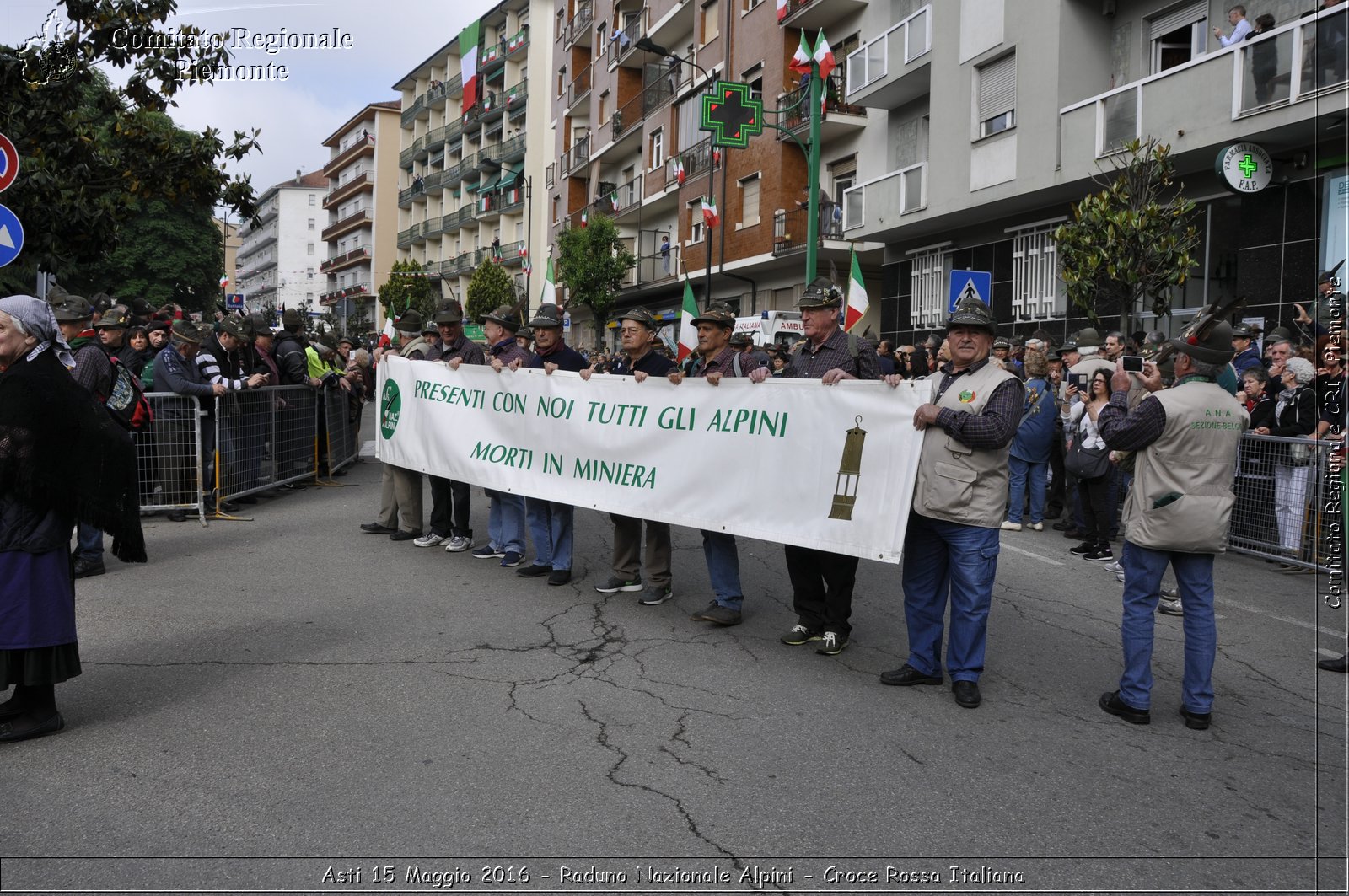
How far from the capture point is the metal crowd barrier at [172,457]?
32.3 feet

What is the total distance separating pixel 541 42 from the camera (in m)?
60.1

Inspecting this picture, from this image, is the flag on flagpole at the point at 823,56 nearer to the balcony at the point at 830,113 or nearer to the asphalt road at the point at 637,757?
the balcony at the point at 830,113

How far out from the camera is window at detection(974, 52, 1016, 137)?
19.8 meters

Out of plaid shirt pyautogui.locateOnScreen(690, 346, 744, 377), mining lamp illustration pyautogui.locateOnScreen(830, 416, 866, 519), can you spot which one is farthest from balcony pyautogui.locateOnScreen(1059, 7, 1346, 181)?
mining lamp illustration pyautogui.locateOnScreen(830, 416, 866, 519)

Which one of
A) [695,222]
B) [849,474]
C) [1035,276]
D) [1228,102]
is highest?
[695,222]

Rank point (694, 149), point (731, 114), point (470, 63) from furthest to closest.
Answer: point (470, 63), point (694, 149), point (731, 114)

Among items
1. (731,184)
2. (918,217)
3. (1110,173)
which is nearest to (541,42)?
(731,184)

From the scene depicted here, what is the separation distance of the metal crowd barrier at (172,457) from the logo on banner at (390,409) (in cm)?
194

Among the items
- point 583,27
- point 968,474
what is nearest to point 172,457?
point 968,474

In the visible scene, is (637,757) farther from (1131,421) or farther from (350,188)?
(350,188)

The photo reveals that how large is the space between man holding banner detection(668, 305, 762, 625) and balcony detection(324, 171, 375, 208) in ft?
295

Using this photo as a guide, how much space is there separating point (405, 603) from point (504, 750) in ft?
9.49

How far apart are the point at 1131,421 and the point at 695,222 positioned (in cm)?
3271

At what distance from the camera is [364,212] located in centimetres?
9200
